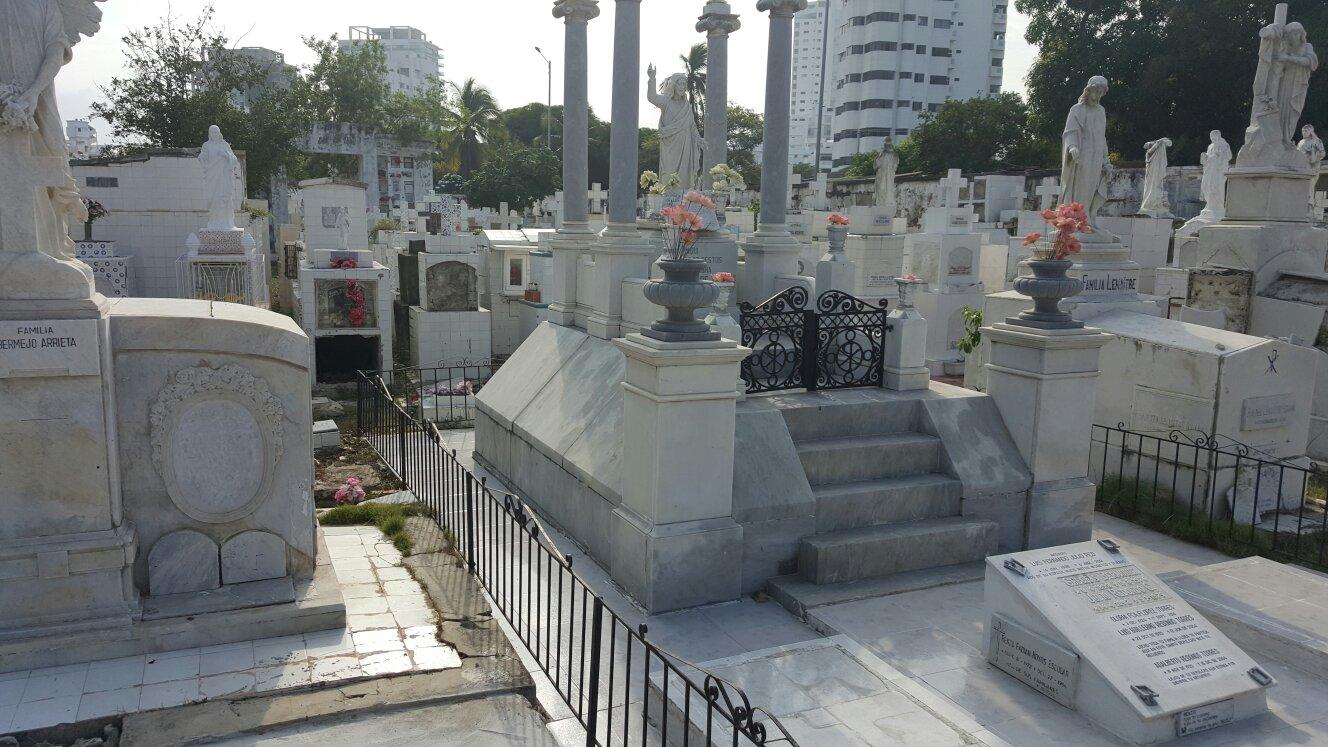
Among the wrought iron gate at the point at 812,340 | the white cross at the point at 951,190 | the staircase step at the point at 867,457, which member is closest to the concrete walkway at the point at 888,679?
the staircase step at the point at 867,457

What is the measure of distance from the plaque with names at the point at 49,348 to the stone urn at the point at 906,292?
605 centimetres

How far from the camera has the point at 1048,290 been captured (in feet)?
23.4

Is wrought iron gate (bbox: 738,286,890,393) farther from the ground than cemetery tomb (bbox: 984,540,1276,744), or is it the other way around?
wrought iron gate (bbox: 738,286,890,393)

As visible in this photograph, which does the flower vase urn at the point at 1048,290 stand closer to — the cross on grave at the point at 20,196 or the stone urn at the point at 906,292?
the stone urn at the point at 906,292

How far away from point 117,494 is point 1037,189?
2571 cm

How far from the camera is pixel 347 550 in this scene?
6.98 meters

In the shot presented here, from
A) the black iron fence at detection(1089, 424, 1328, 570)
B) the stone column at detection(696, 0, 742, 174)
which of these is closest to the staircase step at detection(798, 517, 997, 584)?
the black iron fence at detection(1089, 424, 1328, 570)

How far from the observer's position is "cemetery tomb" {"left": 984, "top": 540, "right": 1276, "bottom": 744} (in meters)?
4.38

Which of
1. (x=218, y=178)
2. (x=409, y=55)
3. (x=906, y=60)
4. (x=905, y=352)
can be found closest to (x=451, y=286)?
(x=218, y=178)

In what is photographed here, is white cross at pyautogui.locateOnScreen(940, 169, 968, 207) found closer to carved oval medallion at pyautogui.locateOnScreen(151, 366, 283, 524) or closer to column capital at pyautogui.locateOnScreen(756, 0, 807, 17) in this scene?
column capital at pyautogui.locateOnScreen(756, 0, 807, 17)

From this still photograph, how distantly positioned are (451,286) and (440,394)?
385cm

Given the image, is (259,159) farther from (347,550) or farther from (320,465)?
(347,550)

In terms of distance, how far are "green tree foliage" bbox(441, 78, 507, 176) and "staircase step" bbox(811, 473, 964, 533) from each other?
4904cm

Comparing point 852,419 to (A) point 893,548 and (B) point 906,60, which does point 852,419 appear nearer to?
(A) point 893,548
